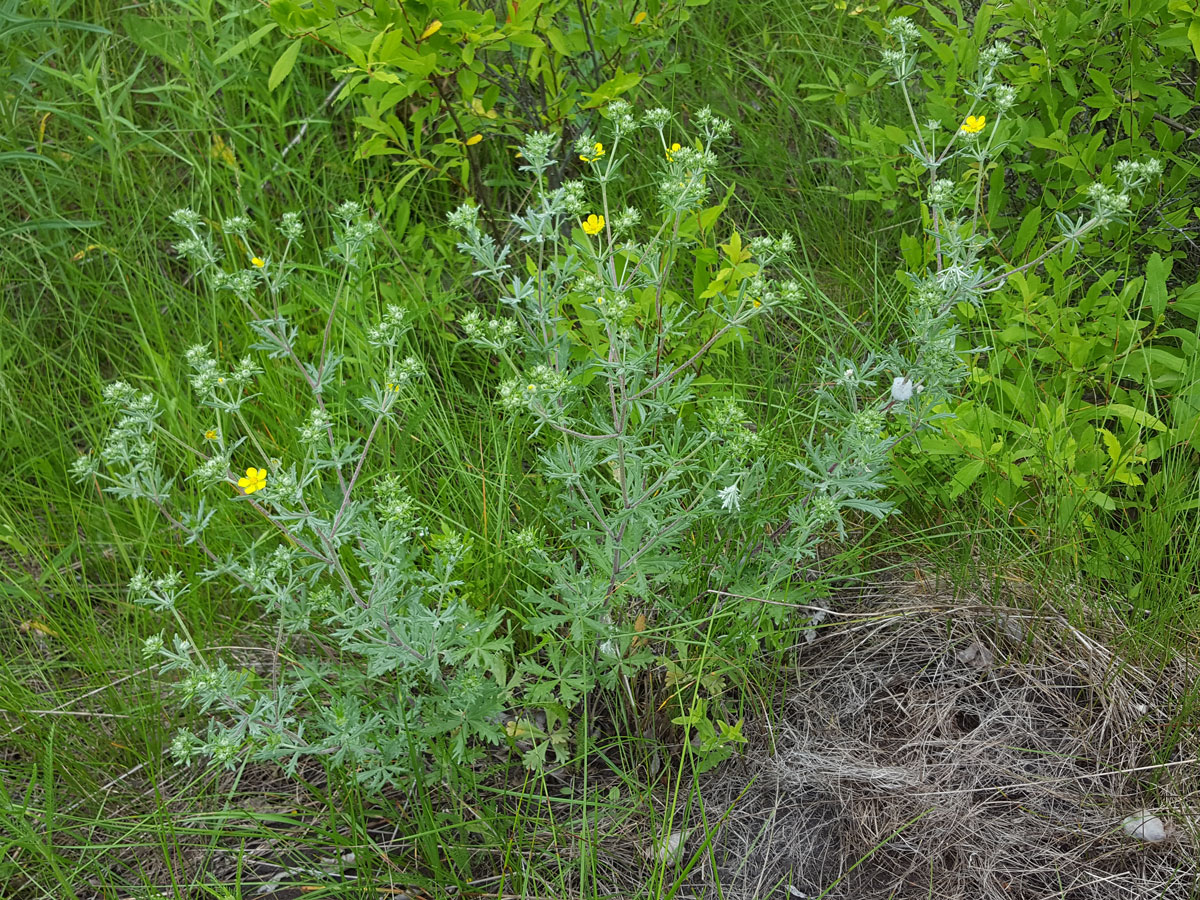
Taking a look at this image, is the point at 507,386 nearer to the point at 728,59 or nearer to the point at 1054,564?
the point at 1054,564

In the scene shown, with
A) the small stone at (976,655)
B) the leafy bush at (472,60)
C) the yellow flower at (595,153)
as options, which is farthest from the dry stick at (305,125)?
the small stone at (976,655)

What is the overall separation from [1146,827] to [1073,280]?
4.24 ft

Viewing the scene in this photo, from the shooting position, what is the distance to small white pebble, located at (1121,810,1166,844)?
6.12 ft

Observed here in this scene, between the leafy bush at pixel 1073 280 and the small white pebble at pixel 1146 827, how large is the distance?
0.60m

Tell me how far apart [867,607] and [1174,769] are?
701 mm

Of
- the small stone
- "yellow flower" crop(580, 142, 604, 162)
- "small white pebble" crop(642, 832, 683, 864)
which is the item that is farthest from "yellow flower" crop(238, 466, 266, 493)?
the small stone

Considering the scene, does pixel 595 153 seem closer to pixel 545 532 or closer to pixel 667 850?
pixel 545 532

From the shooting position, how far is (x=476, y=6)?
3428 millimetres

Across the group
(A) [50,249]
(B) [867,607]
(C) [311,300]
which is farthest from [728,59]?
(A) [50,249]

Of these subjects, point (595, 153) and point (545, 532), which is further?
point (545, 532)

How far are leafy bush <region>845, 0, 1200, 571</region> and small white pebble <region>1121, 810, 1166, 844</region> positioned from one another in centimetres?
60

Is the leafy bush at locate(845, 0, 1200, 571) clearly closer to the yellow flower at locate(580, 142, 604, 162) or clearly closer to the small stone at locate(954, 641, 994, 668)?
the small stone at locate(954, 641, 994, 668)

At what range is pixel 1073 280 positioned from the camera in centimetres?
241

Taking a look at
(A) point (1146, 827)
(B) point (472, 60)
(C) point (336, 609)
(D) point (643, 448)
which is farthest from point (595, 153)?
(A) point (1146, 827)
